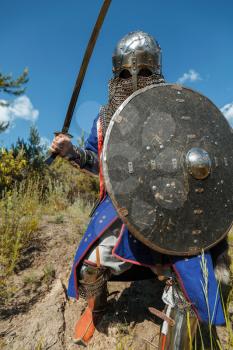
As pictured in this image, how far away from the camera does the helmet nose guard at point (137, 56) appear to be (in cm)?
247

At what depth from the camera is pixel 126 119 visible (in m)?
1.90

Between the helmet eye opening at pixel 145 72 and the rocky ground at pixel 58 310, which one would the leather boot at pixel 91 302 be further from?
the helmet eye opening at pixel 145 72

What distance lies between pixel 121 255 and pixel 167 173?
22.8 inches

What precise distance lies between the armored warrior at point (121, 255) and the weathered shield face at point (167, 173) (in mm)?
189

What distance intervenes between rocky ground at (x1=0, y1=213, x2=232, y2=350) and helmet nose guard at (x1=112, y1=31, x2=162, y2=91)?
160 cm

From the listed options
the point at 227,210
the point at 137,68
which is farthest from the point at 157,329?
the point at 137,68

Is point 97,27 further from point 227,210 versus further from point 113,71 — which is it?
point 227,210

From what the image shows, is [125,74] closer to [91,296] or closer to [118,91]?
[118,91]

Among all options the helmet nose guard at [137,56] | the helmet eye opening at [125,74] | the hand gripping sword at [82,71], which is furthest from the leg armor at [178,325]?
the helmet eye opening at [125,74]

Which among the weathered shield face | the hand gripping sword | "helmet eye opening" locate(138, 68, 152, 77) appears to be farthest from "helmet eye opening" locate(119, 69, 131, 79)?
the weathered shield face

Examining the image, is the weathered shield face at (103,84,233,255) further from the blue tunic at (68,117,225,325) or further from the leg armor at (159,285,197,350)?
the leg armor at (159,285,197,350)

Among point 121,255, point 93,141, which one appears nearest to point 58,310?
point 121,255

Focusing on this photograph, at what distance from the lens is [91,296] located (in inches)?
90.4

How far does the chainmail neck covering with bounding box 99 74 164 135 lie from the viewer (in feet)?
8.03
